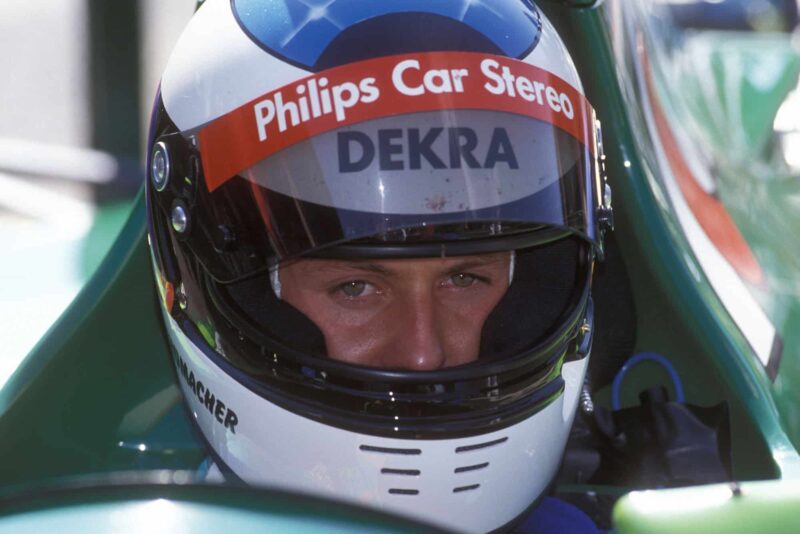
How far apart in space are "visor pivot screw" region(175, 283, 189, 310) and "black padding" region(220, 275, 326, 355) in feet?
0.19

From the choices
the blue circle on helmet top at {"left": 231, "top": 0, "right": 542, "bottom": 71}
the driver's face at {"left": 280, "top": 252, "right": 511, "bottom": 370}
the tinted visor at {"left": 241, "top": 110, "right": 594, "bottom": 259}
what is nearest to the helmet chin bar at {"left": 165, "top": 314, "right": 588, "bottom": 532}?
the driver's face at {"left": 280, "top": 252, "right": 511, "bottom": 370}

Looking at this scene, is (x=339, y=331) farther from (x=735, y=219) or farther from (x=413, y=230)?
(x=735, y=219)

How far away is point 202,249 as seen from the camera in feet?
5.31

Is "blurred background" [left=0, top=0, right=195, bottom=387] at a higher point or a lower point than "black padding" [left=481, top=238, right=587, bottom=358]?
higher

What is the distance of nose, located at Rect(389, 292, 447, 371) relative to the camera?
1581 millimetres

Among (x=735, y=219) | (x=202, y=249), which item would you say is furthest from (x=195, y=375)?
(x=735, y=219)

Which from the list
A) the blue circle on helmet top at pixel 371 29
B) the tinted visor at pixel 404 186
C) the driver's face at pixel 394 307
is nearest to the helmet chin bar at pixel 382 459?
the driver's face at pixel 394 307

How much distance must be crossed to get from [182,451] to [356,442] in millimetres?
527

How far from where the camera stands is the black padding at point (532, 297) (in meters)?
1.85

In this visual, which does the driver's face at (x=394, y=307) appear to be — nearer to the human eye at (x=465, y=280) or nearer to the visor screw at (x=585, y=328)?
the human eye at (x=465, y=280)

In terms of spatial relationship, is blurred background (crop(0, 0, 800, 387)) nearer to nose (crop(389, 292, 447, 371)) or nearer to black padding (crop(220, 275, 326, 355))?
black padding (crop(220, 275, 326, 355))

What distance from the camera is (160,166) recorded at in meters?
1.71

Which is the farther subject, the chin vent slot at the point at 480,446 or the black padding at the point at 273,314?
the black padding at the point at 273,314

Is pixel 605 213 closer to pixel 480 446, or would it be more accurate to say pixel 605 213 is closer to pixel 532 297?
pixel 532 297
